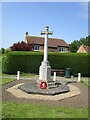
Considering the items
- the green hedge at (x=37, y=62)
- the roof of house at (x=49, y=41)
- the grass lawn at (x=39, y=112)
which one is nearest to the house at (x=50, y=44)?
the roof of house at (x=49, y=41)

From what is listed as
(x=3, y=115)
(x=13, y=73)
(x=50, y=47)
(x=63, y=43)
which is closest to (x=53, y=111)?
(x=3, y=115)

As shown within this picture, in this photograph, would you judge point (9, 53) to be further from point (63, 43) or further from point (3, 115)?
point (63, 43)

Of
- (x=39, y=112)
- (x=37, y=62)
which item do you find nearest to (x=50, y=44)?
(x=37, y=62)

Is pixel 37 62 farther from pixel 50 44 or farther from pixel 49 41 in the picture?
pixel 49 41

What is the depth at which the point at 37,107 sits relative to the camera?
759 cm

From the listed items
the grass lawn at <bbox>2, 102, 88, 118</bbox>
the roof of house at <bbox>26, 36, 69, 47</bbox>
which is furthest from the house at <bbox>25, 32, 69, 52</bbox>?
the grass lawn at <bbox>2, 102, 88, 118</bbox>

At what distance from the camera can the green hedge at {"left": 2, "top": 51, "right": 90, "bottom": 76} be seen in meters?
23.5

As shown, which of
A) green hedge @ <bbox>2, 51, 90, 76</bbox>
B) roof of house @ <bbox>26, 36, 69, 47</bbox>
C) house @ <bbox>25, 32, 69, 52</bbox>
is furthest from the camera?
roof of house @ <bbox>26, 36, 69, 47</bbox>

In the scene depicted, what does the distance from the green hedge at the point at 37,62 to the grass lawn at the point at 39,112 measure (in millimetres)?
15961

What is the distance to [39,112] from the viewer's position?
6793 millimetres

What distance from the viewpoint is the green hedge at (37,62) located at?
23.5 metres

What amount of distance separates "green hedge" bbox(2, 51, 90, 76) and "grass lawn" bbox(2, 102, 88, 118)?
15961mm

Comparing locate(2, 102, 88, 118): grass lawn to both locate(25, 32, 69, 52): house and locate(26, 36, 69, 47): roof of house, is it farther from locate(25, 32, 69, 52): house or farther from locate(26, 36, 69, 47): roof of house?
locate(26, 36, 69, 47): roof of house

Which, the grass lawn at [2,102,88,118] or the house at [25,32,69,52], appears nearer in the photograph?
the grass lawn at [2,102,88,118]
